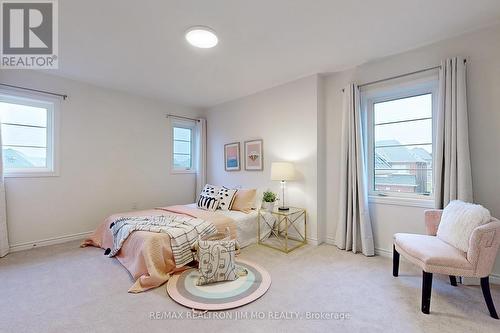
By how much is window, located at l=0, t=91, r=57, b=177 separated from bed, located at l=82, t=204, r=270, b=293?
49.5 inches

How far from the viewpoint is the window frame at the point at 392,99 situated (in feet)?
8.81

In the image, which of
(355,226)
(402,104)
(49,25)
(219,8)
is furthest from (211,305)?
(402,104)

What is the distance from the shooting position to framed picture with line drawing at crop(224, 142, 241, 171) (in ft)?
14.6

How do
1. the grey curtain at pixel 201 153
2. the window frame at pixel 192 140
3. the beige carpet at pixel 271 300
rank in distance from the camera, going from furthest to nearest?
1. the grey curtain at pixel 201 153
2. the window frame at pixel 192 140
3. the beige carpet at pixel 271 300

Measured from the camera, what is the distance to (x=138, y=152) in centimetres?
425

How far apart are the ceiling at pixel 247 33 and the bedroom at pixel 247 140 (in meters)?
0.02

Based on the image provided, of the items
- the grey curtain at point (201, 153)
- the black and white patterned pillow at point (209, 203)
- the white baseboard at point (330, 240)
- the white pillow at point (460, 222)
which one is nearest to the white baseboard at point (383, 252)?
the white baseboard at point (330, 240)

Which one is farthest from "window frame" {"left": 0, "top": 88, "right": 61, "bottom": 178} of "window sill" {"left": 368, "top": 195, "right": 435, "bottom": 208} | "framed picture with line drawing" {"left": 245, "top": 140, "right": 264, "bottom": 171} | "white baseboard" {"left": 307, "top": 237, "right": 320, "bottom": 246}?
"window sill" {"left": 368, "top": 195, "right": 435, "bottom": 208}

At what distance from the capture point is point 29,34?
2.37 m

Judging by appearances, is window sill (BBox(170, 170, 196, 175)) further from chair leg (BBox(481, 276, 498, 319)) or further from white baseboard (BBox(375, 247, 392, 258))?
chair leg (BBox(481, 276, 498, 319))

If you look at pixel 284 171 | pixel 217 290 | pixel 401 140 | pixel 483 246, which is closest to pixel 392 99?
pixel 401 140

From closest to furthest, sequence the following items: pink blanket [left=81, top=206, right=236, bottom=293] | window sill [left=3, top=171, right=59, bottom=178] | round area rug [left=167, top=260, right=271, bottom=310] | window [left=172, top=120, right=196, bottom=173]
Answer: round area rug [left=167, top=260, right=271, bottom=310] < pink blanket [left=81, top=206, right=236, bottom=293] < window sill [left=3, top=171, right=59, bottom=178] < window [left=172, top=120, right=196, bottom=173]

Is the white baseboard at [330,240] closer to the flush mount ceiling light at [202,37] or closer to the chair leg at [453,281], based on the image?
the chair leg at [453,281]

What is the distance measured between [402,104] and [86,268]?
413 cm
